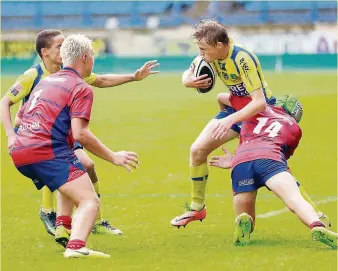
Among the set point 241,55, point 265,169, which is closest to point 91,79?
point 241,55

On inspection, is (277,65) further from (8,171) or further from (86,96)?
(86,96)

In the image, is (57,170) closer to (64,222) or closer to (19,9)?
(64,222)

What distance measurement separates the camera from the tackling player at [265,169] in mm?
7887

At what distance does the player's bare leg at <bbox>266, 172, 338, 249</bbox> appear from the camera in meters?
7.60

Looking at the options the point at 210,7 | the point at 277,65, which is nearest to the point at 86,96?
the point at 277,65

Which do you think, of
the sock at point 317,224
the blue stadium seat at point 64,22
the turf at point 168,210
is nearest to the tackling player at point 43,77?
the turf at point 168,210

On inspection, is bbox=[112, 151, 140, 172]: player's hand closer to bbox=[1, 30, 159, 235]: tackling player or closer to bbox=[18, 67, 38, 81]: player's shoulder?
bbox=[1, 30, 159, 235]: tackling player

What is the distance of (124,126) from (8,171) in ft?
20.3

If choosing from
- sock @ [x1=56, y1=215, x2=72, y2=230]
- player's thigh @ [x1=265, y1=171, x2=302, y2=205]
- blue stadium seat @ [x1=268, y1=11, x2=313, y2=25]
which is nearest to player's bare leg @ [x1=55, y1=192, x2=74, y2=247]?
sock @ [x1=56, y1=215, x2=72, y2=230]

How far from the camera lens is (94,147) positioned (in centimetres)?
741

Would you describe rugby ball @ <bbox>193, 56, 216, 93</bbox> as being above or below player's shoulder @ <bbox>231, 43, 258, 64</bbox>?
below

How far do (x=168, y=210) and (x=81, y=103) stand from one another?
3378 mm

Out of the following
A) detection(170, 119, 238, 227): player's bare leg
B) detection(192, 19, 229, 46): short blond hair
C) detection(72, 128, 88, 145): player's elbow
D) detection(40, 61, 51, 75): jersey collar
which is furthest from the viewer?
detection(170, 119, 238, 227): player's bare leg

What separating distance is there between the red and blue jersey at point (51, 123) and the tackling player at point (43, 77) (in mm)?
860
